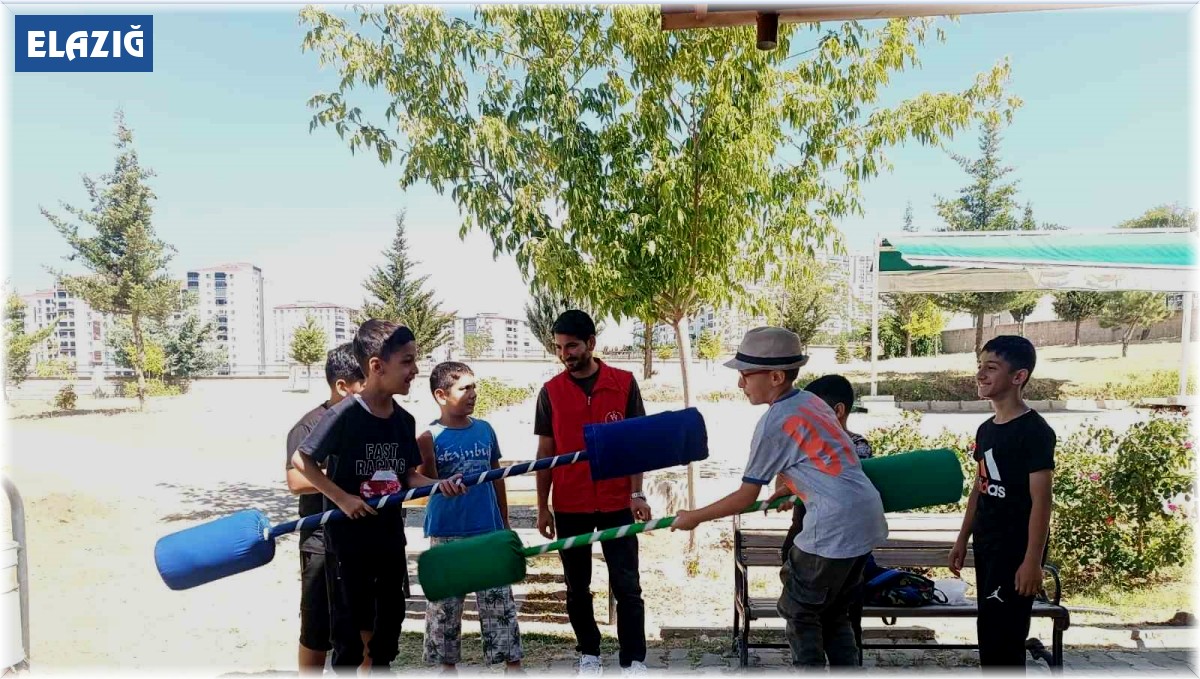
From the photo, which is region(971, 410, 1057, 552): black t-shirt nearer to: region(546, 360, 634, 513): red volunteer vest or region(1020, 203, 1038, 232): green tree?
region(546, 360, 634, 513): red volunteer vest

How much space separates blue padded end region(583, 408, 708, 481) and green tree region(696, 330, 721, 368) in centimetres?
2478

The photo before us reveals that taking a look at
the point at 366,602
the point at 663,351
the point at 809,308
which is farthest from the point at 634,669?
the point at 663,351

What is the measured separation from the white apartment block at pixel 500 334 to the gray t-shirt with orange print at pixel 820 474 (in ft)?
88.1

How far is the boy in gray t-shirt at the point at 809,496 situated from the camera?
2.92 metres

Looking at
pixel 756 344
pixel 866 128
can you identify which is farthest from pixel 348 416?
pixel 866 128

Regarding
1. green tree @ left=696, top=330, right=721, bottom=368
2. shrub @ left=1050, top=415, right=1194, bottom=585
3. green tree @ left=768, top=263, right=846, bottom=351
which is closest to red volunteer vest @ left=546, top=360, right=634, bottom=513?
shrub @ left=1050, top=415, right=1194, bottom=585

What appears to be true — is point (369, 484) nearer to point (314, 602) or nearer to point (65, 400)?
point (314, 602)

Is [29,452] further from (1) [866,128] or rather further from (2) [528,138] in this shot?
(1) [866,128]

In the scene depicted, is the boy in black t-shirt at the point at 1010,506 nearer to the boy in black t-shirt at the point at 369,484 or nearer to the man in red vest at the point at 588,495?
the man in red vest at the point at 588,495

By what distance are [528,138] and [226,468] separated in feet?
36.7

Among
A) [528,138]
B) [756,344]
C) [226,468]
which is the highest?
[528,138]

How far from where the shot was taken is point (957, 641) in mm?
4691

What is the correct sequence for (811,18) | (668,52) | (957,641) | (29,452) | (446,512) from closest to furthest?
(811,18) → (446,512) → (957,641) → (668,52) → (29,452)

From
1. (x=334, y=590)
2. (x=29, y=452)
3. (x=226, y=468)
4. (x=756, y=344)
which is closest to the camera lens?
(x=756, y=344)
